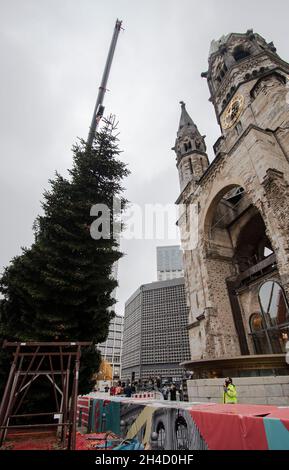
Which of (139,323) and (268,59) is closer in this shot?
(268,59)

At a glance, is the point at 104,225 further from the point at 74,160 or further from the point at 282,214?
the point at 282,214

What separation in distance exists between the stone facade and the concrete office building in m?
36.6

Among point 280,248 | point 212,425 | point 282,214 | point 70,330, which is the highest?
point 282,214

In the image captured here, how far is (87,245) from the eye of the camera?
8.48 metres

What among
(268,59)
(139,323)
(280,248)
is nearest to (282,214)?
(280,248)

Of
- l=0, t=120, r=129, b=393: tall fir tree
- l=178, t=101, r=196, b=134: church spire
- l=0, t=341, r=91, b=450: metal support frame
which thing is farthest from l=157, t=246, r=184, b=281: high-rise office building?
l=0, t=341, r=91, b=450: metal support frame

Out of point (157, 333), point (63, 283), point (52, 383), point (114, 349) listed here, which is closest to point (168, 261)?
point (114, 349)

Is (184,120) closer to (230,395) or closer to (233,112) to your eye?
(233,112)

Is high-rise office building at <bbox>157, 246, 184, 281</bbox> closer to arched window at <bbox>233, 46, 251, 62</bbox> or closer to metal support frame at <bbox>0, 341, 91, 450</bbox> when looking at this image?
arched window at <bbox>233, 46, 251, 62</bbox>

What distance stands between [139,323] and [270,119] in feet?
178

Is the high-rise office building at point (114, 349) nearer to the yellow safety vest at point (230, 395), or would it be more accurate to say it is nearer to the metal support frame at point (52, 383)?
the yellow safety vest at point (230, 395)

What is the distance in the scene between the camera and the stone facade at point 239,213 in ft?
42.1

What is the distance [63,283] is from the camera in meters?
7.29

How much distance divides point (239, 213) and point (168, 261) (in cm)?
12521
